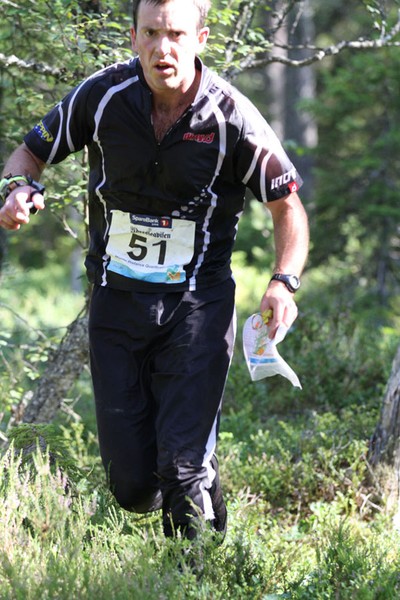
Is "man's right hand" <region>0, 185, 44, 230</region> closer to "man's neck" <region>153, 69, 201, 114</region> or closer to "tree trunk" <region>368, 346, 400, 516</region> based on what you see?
"man's neck" <region>153, 69, 201, 114</region>

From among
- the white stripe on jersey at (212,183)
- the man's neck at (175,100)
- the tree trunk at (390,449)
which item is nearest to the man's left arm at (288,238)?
the white stripe on jersey at (212,183)

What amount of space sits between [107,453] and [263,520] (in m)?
1.02

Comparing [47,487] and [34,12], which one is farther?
[34,12]

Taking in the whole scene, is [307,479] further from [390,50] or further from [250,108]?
[390,50]

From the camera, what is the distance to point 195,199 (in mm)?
3801

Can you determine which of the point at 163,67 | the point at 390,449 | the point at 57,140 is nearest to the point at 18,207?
the point at 57,140

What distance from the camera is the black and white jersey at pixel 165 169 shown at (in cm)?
370

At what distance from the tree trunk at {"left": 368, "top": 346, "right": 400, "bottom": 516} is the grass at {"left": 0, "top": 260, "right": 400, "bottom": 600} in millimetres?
79

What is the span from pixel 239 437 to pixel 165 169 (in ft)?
9.17

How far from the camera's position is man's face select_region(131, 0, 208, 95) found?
3.54 m

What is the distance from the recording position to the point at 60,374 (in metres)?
5.52

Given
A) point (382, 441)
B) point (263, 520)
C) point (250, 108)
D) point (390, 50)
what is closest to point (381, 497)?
point (382, 441)

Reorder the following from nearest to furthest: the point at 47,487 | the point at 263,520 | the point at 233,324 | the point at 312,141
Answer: the point at 47,487
the point at 233,324
the point at 263,520
the point at 312,141

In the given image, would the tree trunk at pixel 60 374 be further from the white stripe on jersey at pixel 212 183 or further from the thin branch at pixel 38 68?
the white stripe on jersey at pixel 212 183
